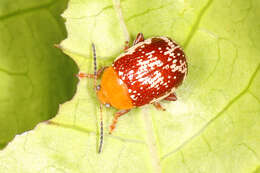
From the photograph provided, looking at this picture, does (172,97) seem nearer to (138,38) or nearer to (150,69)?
(150,69)

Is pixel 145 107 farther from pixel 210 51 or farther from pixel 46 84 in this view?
pixel 46 84

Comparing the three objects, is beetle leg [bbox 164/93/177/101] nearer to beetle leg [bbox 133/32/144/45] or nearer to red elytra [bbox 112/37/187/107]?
red elytra [bbox 112/37/187/107]

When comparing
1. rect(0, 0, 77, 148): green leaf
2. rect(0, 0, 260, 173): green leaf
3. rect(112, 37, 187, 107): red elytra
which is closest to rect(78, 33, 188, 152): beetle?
rect(112, 37, 187, 107): red elytra

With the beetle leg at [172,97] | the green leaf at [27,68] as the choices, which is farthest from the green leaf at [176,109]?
the green leaf at [27,68]

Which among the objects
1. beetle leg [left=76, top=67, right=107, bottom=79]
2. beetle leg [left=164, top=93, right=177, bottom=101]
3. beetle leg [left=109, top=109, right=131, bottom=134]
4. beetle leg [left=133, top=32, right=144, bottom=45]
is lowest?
beetle leg [left=109, top=109, right=131, bottom=134]

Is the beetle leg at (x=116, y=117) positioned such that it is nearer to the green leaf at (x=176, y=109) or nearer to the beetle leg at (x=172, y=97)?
the green leaf at (x=176, y=109)

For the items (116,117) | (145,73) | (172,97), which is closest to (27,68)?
(116,117)
